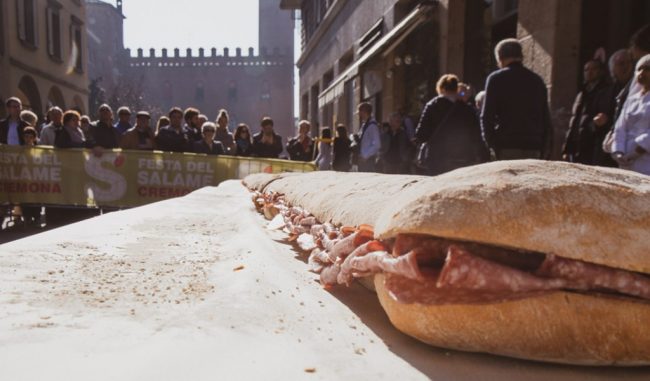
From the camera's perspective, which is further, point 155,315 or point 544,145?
point 544,145

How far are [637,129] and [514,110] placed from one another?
2.75 ft

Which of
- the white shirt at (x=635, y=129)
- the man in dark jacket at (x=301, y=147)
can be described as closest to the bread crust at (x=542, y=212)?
the white shirt at (x=635, y=129)

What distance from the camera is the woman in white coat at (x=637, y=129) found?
3262 mm

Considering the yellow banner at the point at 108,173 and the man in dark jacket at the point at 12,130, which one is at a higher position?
the man in dark jacket at the point at 12,130

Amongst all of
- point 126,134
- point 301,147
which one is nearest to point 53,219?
point 126,134

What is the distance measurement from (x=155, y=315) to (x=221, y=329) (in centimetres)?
19

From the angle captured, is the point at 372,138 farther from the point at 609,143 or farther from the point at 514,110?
the point at 609,143

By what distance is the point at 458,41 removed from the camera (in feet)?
26.1

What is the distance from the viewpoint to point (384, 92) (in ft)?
36.5

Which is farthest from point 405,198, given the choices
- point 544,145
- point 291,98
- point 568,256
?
point 291,98

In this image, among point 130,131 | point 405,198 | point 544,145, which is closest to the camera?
point 405,198

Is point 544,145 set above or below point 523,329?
above

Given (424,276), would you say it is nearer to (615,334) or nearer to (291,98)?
(615,334)

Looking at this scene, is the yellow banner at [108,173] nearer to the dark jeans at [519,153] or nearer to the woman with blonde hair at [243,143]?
the woman with blonde hair at [243,143]
